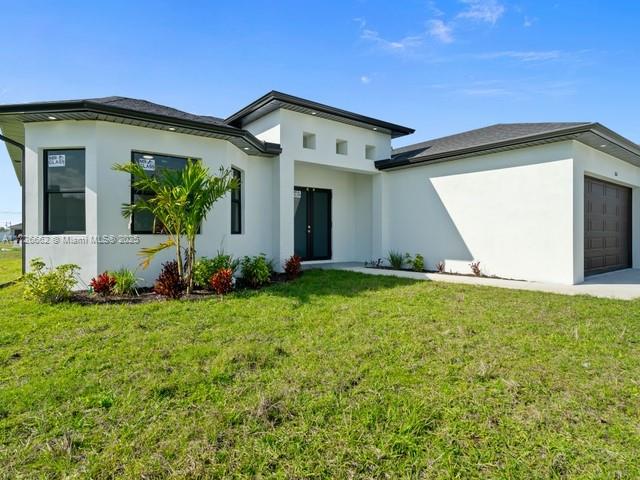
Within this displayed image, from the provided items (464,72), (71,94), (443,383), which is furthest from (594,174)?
(71,94)

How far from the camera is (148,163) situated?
24.8 feet

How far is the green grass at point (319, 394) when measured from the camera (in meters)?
2.14

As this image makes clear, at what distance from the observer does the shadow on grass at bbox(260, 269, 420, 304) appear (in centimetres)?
686

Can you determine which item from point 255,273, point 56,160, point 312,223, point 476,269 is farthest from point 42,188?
point 476,269

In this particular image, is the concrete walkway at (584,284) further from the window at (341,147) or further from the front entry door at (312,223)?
the window at (341,147)

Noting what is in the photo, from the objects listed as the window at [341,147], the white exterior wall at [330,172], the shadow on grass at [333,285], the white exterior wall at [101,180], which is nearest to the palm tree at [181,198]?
the white exterior wall at [101,180]

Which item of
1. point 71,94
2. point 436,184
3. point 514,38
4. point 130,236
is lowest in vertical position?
point 130,236

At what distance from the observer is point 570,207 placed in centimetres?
772

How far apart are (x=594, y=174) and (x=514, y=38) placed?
4.12 meters

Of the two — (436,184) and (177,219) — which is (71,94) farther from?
(436,184)

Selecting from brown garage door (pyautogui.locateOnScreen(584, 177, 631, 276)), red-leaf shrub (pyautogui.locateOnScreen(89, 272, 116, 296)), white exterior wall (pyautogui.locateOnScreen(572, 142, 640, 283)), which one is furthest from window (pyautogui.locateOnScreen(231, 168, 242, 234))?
brown garage door (pyautogui.locateOnScreen(584, 177, 631, 276))

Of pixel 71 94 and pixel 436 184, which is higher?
pixel 71 94

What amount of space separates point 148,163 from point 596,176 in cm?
1138

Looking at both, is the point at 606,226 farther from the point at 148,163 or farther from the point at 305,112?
the point at 148,163
